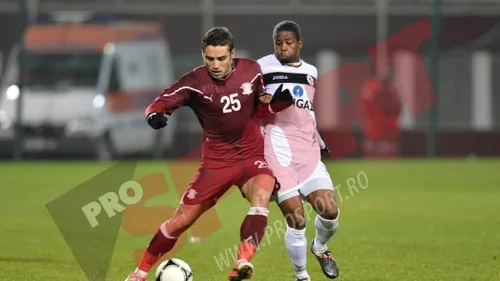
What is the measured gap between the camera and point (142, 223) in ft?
49.9

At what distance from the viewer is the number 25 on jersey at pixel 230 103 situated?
9.01 meters

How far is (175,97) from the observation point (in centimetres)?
888

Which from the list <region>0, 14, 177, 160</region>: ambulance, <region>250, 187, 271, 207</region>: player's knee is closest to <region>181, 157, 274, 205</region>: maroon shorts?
<region>250, 187, 271, 207</region>: player's knee

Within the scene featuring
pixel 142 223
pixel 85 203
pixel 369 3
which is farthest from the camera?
pixel 369 3

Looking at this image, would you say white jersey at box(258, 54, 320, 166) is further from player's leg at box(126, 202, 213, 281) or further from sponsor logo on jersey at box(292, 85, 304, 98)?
player's leg at box(126, 202, 213, 281)

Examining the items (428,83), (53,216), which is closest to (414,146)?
(428,83)

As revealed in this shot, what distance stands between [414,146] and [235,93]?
19.1 metres

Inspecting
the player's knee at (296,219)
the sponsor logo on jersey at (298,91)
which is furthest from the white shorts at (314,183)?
the sponsor logo on jersey at (298,91)

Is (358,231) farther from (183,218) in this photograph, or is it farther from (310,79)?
(183,218)

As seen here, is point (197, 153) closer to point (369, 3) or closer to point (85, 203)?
point (369, 3)

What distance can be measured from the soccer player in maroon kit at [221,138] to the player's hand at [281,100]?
0.25 meters

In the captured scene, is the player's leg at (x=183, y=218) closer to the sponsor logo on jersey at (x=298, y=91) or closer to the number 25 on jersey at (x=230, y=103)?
the number 25 on jersey at (x=230, y=103)

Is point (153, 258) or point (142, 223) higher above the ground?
point (153, 258)

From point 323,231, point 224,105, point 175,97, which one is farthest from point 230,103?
point 323,231
